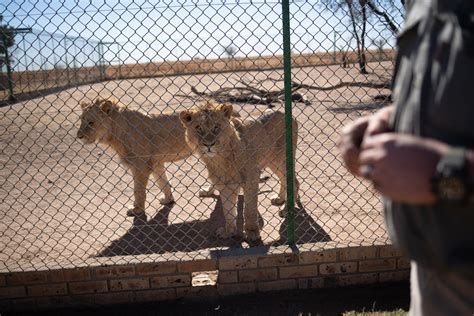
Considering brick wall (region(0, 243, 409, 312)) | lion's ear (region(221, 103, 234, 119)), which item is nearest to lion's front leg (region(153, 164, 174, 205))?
lion's ear (region(221, 103, 234, 119))

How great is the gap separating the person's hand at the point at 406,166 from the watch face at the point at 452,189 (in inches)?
1.2

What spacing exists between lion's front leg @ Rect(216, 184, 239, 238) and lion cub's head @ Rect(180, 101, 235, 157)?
42 cm

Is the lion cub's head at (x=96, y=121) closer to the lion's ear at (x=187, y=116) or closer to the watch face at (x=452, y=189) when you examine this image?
the lion's ear at (x=187, y=116)

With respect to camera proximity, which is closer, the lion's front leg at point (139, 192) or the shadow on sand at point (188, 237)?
the shadow on sand at point (188, 237)

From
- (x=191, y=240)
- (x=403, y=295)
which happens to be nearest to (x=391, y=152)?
(x=403, y=295)

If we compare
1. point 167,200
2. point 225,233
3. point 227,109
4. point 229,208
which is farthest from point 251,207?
point 167,200

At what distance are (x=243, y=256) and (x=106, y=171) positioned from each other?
4504mm

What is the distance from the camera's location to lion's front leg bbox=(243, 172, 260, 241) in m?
4.48

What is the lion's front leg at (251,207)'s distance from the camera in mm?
4477

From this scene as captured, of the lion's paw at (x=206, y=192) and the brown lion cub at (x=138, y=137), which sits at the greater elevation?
the brown lion cub at (x=138, y=137)

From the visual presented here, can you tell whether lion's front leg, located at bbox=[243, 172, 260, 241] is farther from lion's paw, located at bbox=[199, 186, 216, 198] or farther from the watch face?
the watch face

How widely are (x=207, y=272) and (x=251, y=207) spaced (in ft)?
3.21

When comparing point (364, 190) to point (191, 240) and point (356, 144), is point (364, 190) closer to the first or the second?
point (191, 240)

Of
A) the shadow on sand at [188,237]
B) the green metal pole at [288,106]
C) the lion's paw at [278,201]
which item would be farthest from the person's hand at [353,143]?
the lion's paw at [278,201]
